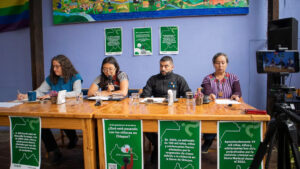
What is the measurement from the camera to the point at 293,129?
1063 millimetres

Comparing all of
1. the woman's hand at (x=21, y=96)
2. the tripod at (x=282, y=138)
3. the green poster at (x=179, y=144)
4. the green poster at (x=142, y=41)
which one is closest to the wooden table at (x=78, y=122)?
the green poster at (x=179, y=144)

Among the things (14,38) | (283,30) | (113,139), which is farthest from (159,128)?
(14,38)

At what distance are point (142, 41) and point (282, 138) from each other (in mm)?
2322

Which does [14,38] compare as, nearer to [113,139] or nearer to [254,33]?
[113,139]

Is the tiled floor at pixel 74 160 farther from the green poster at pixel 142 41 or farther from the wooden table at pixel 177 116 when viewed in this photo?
the green poster at pixel 142 41

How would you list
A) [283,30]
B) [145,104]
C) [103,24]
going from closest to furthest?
[145,104] → [283,30] → [103,24]

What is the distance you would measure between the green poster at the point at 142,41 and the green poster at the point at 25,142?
189 centimetres

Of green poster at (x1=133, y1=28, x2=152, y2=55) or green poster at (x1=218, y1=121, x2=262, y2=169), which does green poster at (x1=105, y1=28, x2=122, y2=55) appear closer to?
green poster at (x1=133, y1=28, x2=152, y2=55)

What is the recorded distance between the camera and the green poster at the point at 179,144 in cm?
136

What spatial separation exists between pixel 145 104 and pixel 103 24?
1.92 metres

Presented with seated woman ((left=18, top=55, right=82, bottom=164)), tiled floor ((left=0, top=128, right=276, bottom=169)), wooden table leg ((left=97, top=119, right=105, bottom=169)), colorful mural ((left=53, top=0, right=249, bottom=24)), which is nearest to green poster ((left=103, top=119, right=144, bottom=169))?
wooden table leg ((left=97, top=119, right=105, bottom=169))

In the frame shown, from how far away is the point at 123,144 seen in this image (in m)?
1.44

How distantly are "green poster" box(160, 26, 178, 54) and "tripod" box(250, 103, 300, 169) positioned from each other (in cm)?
202

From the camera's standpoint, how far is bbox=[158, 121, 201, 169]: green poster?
53.4 inches
